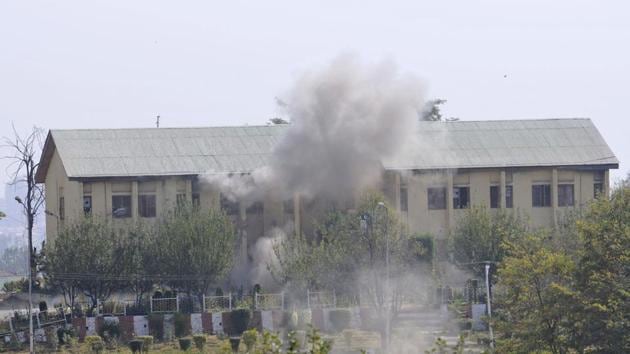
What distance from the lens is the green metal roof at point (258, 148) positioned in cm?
Answer: 8500

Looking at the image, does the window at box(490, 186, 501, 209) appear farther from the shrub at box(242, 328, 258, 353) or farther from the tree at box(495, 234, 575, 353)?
the tree at box(495, 234, 575, 353)

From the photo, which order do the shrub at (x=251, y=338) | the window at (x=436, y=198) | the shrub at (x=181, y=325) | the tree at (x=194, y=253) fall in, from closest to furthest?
the shrub at (x=251, y=338) → the shrub at (x=181, y=325) → the tree at (x=194, y=253) → the window at (x=436, y=198)

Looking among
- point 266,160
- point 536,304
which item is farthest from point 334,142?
point 536,304

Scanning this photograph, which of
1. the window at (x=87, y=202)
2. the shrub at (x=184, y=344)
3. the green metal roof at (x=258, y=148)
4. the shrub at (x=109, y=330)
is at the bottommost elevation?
the shrub at (x=184, y=344)

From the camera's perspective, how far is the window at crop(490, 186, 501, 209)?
8794 cm

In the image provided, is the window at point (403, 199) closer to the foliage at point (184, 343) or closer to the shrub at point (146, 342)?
the foliage at point (184, 343)

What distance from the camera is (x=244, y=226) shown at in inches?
3354

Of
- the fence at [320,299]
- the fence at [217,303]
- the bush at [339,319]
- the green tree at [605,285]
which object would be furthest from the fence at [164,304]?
the green tree at [605,285]

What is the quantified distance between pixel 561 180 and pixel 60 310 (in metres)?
33.0

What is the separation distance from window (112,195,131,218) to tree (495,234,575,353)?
117 ft

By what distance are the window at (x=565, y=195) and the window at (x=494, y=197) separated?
3978 mm

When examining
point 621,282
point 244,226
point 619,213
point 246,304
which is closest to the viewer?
point 621,282

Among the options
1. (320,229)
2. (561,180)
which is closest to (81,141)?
(320,229)

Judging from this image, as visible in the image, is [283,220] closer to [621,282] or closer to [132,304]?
[132,304]
